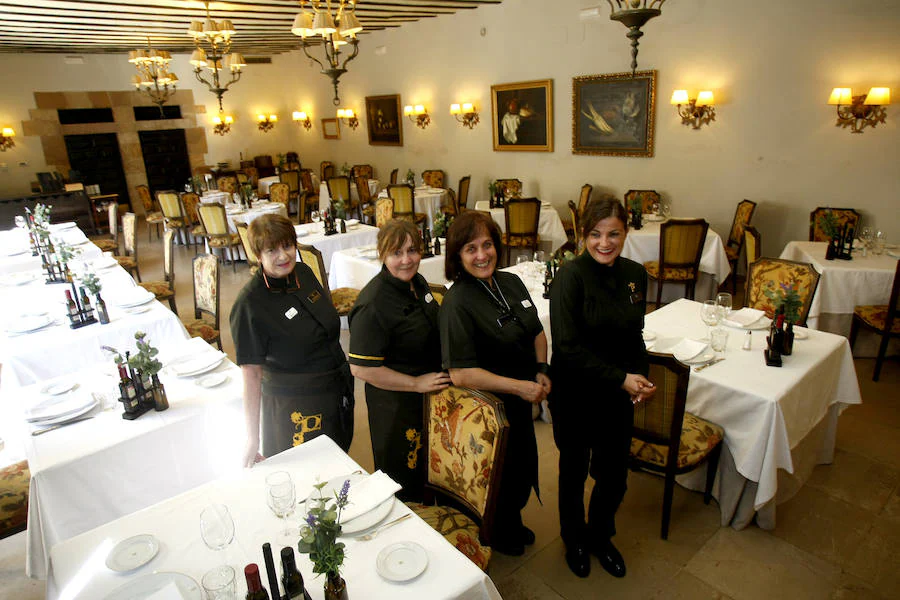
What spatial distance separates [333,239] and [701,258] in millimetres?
4044

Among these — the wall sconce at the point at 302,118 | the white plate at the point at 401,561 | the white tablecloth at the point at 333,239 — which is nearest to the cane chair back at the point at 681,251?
the white tablecloth at the point at 333,239

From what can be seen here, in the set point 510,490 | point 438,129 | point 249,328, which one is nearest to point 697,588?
point 510,490

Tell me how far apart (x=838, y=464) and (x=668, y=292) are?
9.97ft

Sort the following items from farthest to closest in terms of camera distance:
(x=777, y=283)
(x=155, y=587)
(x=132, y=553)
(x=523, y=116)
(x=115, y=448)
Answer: (x=523, y=116)
(x=777, y=283)
(x=115, y=448)
(x=132, y=553)
(x=155, y=587)

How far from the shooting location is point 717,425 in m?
2.67

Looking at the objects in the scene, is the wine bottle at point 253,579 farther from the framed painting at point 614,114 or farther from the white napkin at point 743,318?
the framed painting at point 614,114

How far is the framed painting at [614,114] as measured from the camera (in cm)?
713

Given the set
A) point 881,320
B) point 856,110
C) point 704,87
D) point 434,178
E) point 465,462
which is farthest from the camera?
point 434,178

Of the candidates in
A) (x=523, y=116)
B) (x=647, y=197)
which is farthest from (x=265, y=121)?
(x=647, y=197)

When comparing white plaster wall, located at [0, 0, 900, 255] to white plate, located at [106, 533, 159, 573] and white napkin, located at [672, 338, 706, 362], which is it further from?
white plate, located at [106, 533, 159, 573]

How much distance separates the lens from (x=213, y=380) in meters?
2.76

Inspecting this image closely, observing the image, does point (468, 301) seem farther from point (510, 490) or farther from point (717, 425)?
point (717, 425)

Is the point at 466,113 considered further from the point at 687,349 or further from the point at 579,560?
the point at 579,560

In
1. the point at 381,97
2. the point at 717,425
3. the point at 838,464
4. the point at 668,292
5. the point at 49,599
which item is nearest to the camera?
the point at 49,599
